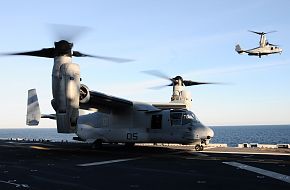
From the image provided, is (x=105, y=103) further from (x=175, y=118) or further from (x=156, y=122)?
(x=175, y=118)

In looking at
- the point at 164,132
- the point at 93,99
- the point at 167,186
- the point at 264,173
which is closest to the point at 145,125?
the point at 164,132

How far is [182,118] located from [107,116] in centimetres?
746

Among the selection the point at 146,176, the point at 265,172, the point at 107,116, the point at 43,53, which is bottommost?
the point at 146,176

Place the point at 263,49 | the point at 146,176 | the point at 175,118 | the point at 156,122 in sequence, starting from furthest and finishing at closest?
the point at 263,49
the point at 156,122
the point at 175,118
the point at 146,176

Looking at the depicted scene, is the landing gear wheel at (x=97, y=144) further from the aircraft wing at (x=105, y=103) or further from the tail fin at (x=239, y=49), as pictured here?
the tail fin at (x=239, y=49)

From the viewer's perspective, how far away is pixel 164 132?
92.5 ft

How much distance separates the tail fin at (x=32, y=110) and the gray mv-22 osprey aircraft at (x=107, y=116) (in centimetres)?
866

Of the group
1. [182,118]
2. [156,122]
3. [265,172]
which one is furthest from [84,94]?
[265,172]

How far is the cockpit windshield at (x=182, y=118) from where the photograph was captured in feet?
90.1

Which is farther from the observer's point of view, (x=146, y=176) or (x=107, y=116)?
(x=107, y=116)

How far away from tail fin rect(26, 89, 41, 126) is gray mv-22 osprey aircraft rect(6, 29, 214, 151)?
28.4 ft

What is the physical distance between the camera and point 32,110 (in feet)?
133

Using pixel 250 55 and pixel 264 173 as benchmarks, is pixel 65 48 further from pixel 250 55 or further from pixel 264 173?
pixel 250 55

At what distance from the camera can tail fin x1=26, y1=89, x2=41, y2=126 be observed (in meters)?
39.9
